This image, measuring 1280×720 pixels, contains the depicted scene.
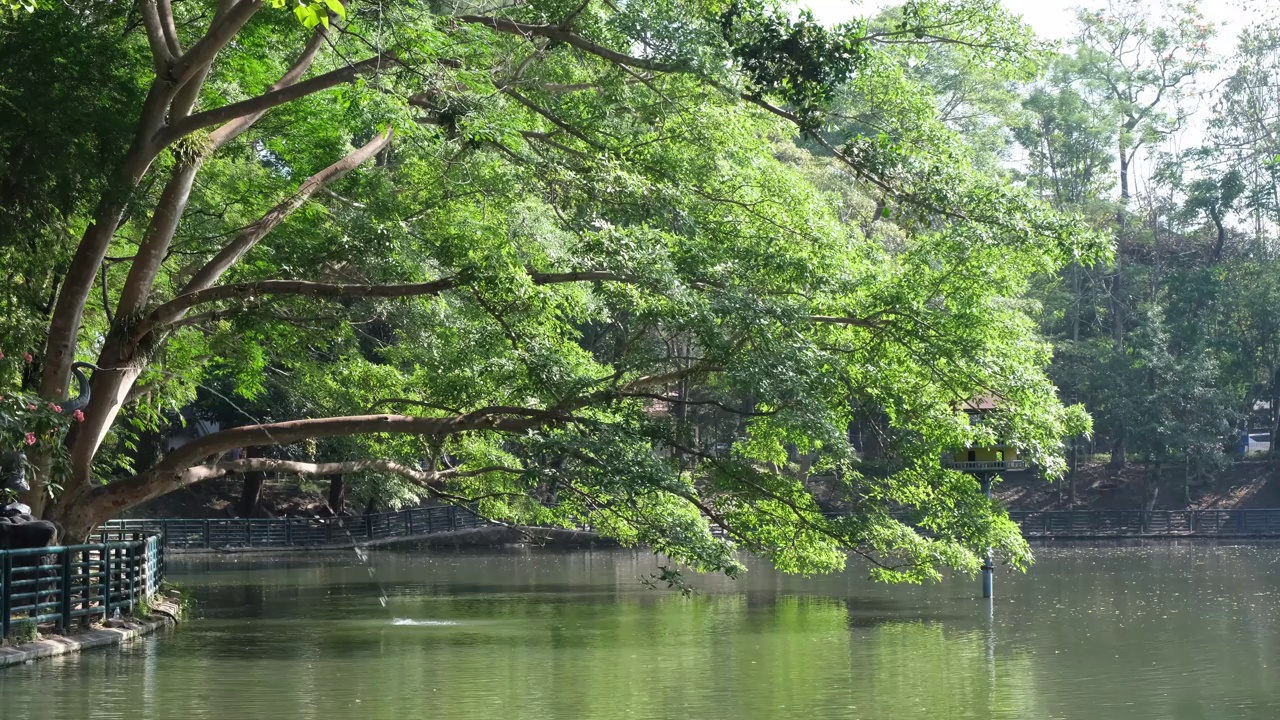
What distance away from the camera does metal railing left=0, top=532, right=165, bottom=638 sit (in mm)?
16031

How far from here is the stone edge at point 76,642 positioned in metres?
15.4

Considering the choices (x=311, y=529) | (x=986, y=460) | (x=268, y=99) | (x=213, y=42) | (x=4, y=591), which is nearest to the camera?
(x=213, y=42)

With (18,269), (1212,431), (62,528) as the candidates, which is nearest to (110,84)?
(18,269)

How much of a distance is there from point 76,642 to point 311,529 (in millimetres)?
29065

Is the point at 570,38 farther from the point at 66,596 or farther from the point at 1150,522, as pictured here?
the point at 1150,522

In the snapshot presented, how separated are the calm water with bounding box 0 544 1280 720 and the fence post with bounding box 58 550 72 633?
804mm

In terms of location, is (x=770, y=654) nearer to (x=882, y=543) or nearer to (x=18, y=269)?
(x=882, y=543)

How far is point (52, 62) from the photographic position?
16.2 m

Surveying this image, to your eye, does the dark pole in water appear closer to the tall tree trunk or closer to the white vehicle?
the tall tree trunk

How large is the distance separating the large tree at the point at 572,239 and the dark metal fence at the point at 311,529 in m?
23.2

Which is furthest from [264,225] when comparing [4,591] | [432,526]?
[432,526]

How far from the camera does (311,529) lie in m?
45.7

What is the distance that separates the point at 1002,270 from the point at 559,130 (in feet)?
20.0

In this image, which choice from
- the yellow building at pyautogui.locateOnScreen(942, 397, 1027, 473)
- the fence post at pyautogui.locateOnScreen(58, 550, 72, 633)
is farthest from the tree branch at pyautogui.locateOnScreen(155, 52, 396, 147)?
the yellow building at pyautogui.locateOnScreen(942, 397, 1027, 473)
